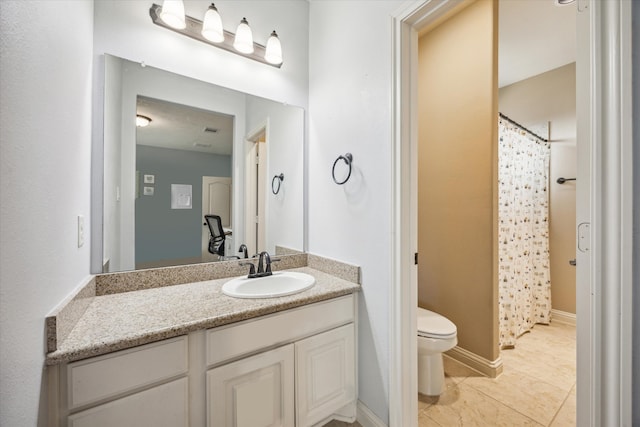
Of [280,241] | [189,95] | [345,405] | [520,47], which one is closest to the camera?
[345,405]

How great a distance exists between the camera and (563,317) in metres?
2.76

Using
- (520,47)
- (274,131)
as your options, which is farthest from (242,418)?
(520,47)

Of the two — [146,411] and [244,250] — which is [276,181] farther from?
[146,411]

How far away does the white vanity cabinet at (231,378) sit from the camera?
81cm

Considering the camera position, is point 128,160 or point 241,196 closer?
point 128,160

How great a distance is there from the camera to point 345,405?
4.62 ft

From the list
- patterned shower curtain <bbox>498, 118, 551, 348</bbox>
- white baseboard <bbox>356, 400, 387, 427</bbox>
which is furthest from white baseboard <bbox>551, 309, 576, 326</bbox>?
white baseboard <bbox>356, 400, 387, 427</bbox>

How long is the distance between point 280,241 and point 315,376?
0.86 meters

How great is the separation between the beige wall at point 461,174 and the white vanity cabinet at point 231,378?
1080mm

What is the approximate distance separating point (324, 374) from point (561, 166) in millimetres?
3222

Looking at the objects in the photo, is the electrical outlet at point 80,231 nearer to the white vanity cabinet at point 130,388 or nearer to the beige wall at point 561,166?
the white vanity cabinet at point 130,388

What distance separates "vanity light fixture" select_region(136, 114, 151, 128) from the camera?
140 centimetres

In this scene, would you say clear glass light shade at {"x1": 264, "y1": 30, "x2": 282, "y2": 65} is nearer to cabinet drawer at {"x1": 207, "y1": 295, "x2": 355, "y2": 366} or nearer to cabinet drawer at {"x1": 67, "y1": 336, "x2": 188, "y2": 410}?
cabinet drawer at {"x1": 207, "y1": 295, "x2": 355, "y2": 366}

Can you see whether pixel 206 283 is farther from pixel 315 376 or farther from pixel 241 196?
pixel 315 376
